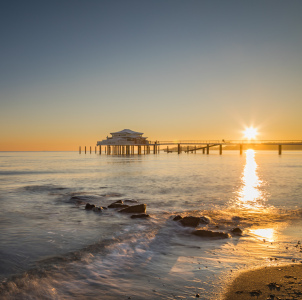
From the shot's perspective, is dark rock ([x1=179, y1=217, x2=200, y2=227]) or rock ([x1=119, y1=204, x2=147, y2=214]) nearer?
dark rock ([x1=179, y1=217, x2=200, y2=227])

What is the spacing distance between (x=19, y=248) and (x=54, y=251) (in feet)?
3.38

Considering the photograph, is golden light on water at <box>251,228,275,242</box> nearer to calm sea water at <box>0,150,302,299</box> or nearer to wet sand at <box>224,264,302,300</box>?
calm sea water at <box>0,150,302,299</box>

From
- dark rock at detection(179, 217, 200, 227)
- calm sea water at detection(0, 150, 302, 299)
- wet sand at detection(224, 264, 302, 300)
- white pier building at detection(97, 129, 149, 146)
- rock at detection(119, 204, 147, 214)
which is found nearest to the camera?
wet sand at detection(224, 264, 302, 300)

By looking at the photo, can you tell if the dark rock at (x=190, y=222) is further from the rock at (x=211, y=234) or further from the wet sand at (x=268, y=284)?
the wet sand at (x=268, y=284)

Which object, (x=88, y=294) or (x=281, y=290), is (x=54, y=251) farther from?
(x=281, y=290)

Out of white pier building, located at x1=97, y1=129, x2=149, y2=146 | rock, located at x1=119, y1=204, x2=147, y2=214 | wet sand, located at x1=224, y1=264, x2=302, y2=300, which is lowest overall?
rock, located at x1=119, y1=204, x2=147, y2=214

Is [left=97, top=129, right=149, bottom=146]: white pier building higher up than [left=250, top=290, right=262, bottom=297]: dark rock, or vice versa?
[left=97, top=129, right=149, bottom=146]: white pier building

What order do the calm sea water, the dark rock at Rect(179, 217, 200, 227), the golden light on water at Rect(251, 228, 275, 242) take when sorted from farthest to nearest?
the dark rock at Rect(179, 217, 200, 227)
the golden light on water at Rect(251, 228, 275, 242)
the calm sea water

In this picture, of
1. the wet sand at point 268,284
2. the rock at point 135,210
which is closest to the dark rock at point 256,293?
the wet sand at point 268,284

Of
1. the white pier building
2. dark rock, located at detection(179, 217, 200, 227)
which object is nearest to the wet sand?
dark rock, located at detection(179, 217, 200, 227)

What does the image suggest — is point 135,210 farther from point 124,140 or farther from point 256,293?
point 124,140

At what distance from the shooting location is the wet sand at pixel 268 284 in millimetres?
4207

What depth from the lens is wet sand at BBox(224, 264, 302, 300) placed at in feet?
13.8

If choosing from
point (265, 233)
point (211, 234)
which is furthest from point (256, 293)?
point (265, 233)
